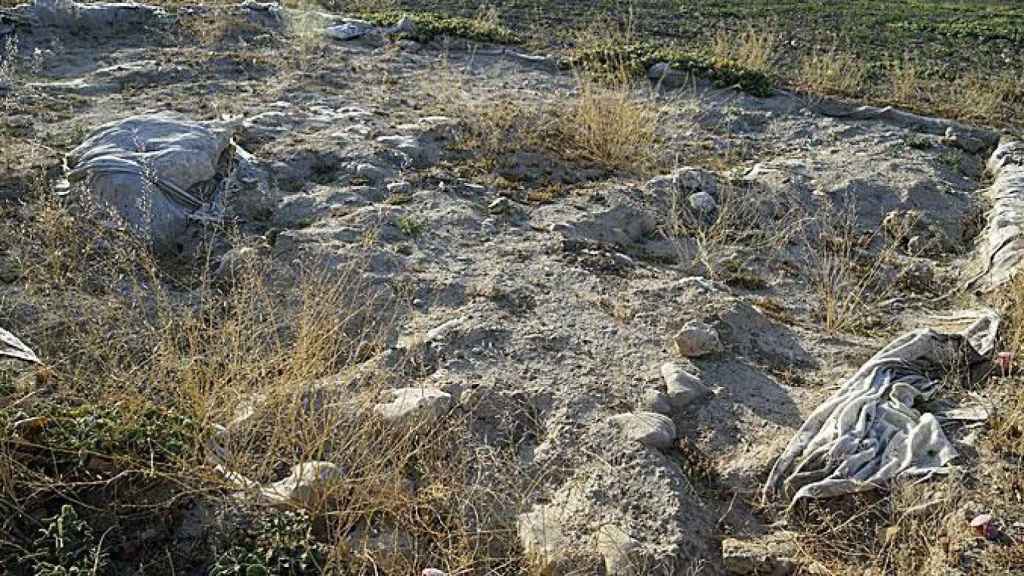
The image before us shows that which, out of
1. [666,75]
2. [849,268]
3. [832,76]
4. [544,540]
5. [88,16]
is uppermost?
[832,76]

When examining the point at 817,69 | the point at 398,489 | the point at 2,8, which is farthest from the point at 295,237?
the point at 2,8

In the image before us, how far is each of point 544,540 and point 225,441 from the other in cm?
130

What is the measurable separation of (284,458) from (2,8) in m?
9.13

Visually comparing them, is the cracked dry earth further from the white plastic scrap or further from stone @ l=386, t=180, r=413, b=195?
the white plastic scrap

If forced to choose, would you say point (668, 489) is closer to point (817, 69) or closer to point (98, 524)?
Answer: point (98, 524)

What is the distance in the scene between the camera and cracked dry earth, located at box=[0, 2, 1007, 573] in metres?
3.73

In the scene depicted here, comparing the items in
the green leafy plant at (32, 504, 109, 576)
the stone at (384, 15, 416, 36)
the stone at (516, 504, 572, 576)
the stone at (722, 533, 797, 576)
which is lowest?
the stone at (516, 504, 572, 576)

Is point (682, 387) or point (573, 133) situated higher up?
point (573, 133)

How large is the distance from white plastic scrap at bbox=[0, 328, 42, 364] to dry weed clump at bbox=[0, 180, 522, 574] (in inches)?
5.1

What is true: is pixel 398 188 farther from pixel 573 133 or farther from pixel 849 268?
pixel 849 268

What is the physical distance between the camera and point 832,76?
30.7ft

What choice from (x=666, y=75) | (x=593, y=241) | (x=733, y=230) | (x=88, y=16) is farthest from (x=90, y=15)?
(x=733, y=230)

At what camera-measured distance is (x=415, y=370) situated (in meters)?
4.19

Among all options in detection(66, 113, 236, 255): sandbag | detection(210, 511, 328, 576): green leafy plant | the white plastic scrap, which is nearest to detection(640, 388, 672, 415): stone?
detection(210, 511, 328, 576): green leafy plant
